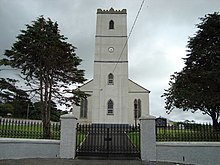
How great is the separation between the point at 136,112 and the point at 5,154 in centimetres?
2642

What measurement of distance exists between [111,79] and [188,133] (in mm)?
21991

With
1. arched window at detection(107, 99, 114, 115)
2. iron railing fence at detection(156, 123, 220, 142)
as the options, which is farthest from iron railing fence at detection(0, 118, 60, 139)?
arched window at detection(107, 99, 114, 115)

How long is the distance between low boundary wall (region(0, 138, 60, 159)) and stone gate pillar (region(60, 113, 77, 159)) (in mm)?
263

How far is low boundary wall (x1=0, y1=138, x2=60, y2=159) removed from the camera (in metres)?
10.1

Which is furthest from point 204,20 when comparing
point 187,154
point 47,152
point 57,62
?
point 47,152

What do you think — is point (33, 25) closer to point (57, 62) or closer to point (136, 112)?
point (57, 62)

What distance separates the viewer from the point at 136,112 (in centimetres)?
3525

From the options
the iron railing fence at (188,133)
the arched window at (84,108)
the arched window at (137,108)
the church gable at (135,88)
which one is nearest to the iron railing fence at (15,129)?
the iron railing fence at (188,133)

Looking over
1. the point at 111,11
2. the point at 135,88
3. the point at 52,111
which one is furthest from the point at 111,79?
the point at 111,11

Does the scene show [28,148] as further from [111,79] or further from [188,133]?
[111,79]

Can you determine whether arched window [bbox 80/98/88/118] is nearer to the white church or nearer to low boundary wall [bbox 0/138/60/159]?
the white church

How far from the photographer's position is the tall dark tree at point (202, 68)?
54.3 feet

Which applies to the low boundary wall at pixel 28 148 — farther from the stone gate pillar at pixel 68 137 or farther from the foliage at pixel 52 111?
the foliage at pixel 52 111

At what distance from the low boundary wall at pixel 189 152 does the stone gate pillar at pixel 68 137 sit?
11.5 ft
